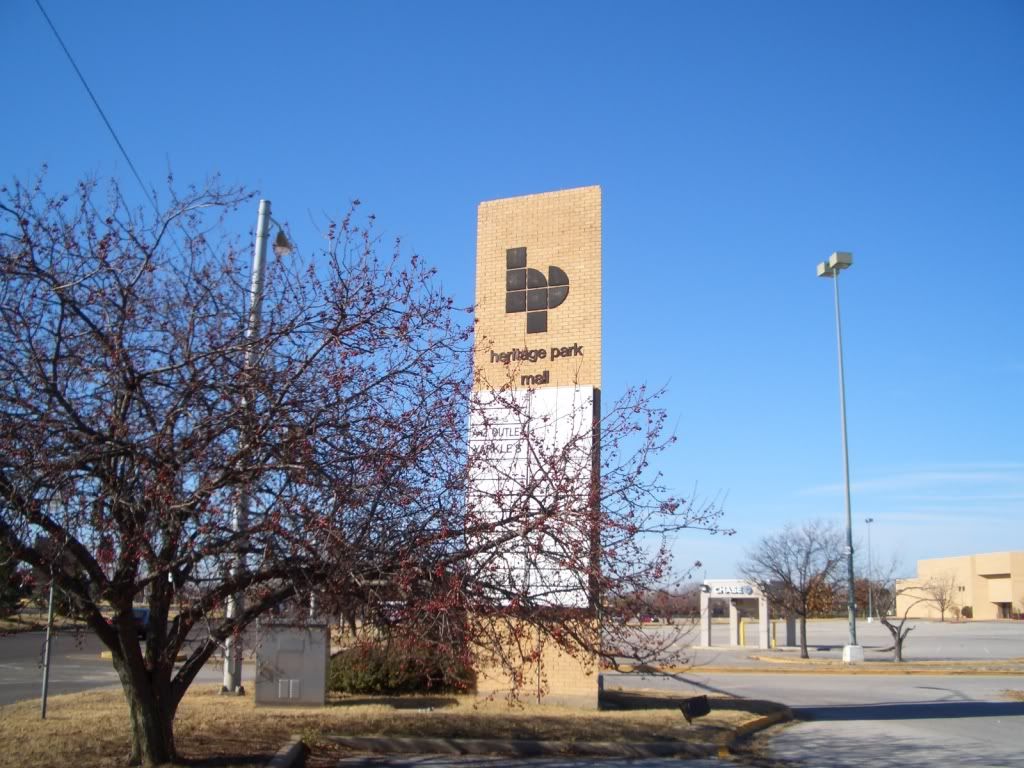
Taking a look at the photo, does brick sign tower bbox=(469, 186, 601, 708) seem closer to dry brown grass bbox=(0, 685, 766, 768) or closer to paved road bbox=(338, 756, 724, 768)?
dry brown grass bbox=(0, 685, 766, 768)

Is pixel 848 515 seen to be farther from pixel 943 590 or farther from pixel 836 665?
pixel 943 590

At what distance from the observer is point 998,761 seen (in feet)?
38.9

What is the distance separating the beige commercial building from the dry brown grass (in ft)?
217

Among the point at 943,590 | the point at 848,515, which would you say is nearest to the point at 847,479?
the point at 848,515

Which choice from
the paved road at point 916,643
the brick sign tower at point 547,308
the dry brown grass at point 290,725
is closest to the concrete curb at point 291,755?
the dry brown grass at point 290,725

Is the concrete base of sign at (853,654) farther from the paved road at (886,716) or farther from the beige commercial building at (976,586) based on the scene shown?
the beige commercial building at (976,586)

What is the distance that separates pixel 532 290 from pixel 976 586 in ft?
246

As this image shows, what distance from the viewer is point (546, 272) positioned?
57.3 feet

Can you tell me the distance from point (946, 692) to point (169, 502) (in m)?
19.9

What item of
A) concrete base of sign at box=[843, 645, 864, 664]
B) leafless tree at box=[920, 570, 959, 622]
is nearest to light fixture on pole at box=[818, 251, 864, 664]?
concrete base of sign at box=[843, 645, 864, 664]

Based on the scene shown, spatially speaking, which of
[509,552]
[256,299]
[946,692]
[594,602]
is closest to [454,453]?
[509,552]

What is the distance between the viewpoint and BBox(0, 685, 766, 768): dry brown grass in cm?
1042

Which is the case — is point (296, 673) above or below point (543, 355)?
below

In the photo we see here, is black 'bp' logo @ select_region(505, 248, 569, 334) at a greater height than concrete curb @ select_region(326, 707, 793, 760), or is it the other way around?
black 'bp' logo @ select_region(505, 248, 569, 334)
